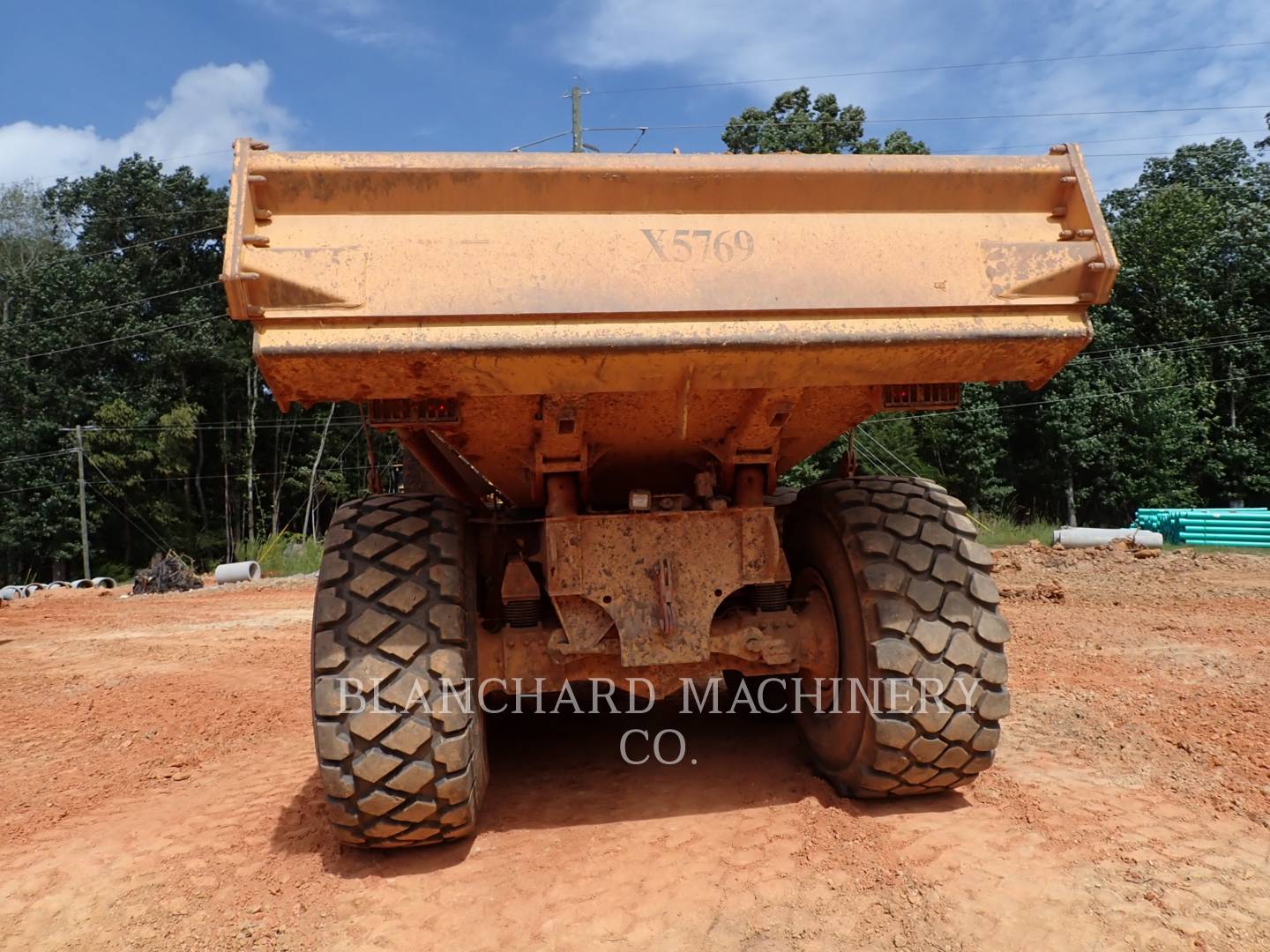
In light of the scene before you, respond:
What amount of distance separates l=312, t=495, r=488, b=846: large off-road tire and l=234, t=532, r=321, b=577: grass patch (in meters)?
18.9

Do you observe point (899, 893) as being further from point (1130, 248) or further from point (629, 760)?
point (1130, 248)

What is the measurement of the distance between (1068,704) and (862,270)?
10.6ft

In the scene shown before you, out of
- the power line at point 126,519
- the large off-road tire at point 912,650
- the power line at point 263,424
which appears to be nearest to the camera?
the large off-road tire at point 912,650

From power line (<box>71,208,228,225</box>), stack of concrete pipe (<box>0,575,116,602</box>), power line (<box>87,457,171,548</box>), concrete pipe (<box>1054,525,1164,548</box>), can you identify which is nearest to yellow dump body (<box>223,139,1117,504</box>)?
concrete pipe (<box>1054,525,1164,548</box>)

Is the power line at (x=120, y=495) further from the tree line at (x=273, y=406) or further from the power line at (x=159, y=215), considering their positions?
the power line at (x=159, y=215)

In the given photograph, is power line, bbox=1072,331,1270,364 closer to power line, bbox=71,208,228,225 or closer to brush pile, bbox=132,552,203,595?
brush pile, bbox=132,552,203,595

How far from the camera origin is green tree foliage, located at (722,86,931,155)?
33.3 m

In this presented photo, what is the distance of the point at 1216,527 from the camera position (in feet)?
54.0

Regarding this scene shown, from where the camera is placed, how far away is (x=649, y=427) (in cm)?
348

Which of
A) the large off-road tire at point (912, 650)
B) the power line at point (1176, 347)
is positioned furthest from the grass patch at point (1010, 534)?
the large off-road tire at point (912, 650)

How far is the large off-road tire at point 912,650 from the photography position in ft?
11.1

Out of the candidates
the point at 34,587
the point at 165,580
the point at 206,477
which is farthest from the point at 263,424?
the point at 165,580

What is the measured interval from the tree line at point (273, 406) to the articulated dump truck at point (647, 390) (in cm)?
2328

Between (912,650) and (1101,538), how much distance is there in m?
13.7
